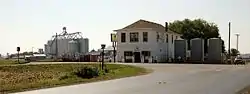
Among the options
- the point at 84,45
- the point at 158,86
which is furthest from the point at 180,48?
the point at 158,86

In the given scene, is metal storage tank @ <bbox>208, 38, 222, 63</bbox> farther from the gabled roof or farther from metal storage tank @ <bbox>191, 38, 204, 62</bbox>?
the gabled roof

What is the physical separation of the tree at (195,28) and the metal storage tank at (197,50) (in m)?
32.3

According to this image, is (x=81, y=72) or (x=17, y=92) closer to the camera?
(x=17, y=92)

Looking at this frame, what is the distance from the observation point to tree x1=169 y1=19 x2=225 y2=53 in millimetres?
110781

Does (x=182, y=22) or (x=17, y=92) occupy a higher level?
(x=182, y=22)

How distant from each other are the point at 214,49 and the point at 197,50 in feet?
9.72

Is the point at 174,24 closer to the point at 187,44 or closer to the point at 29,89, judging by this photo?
the point at 187,44

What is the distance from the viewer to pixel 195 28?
111875 millimetres

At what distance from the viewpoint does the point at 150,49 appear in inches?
2857

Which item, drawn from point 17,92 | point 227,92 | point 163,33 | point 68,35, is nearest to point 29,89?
point 17,92

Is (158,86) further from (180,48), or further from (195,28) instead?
(195,28)

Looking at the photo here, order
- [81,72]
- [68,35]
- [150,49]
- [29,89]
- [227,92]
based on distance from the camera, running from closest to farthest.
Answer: [227,92], [29,89], [81,72], [150,49], [68,35]

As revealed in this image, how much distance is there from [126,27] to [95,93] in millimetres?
56776

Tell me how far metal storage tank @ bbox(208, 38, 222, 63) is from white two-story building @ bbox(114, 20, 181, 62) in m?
7.61
